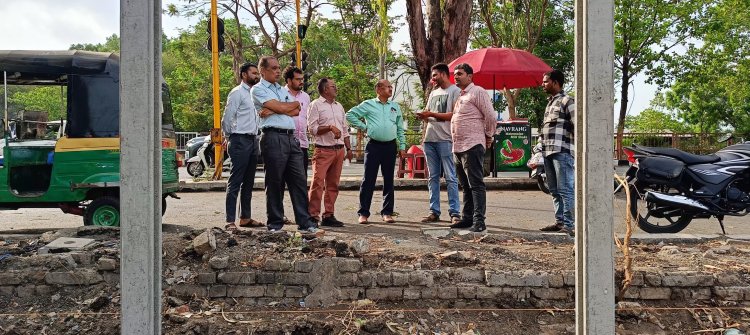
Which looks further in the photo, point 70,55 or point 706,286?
point 70,55

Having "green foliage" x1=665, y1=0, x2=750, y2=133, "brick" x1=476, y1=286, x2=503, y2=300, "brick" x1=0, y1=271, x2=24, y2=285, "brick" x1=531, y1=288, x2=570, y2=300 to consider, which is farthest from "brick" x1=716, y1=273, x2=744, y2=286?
"green foliage" x1=665, y1=0, x2=750, y2=133

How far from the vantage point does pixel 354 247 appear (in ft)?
15.6

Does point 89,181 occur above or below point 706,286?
above

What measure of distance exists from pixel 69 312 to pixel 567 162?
181 inches

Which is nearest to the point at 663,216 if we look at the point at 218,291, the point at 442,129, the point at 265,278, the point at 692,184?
the point at 692,184

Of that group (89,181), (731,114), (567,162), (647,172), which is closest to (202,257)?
(89,181)

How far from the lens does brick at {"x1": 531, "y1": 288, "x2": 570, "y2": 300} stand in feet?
14.0

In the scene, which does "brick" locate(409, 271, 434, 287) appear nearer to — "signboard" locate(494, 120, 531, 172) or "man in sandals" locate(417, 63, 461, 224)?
"man in sandals" locate(417, 63, 461, 224)

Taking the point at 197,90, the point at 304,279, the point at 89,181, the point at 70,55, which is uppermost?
the point at 197,90

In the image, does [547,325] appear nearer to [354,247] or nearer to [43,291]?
[354,247]

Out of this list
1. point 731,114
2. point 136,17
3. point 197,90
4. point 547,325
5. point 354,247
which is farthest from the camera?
point 197,90

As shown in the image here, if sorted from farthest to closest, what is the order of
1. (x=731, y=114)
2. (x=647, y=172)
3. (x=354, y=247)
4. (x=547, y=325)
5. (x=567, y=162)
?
(x=731, y=114)
(x=647, y=172)
(x=567, y=162)
(x=354, y=247)
(x=547, y=325)

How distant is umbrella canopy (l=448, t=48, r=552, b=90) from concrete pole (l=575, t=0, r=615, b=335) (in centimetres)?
1000

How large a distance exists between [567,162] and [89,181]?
5080mm
